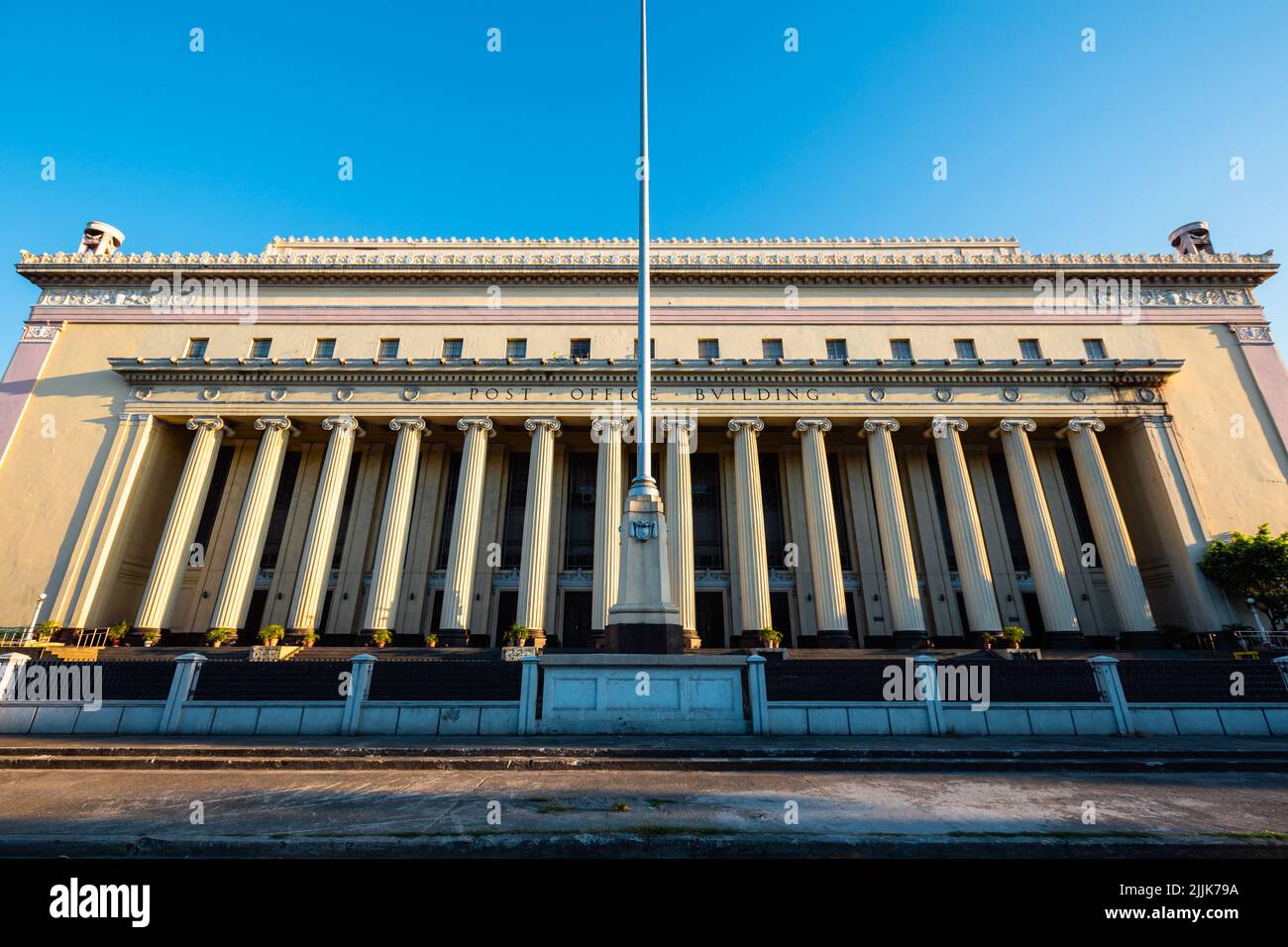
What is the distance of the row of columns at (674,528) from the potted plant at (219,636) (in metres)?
0.40

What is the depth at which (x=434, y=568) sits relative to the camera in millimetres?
31422

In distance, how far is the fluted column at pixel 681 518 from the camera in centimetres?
2714

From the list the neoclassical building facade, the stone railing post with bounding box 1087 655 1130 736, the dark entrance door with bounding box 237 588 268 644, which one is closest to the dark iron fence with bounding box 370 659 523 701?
the neoclassical building facade

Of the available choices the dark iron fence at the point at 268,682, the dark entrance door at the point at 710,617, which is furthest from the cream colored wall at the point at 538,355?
the dark iron fence at the point at 268,682

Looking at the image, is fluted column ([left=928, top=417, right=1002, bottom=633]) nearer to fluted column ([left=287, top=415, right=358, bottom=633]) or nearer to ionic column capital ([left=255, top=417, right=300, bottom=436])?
fluted column ([left=287, top=415, right=358, bottom=633])

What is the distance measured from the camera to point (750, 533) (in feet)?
93.9

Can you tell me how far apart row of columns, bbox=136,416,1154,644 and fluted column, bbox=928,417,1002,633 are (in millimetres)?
56

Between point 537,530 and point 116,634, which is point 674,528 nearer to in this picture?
point 537,530

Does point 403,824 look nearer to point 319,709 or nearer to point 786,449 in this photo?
point 319,709

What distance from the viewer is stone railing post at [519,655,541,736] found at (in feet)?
39.4

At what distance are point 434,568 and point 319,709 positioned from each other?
19296 mm

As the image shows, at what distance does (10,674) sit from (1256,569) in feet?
136

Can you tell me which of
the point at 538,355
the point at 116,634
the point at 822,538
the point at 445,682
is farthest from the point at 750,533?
the point at 116,634
